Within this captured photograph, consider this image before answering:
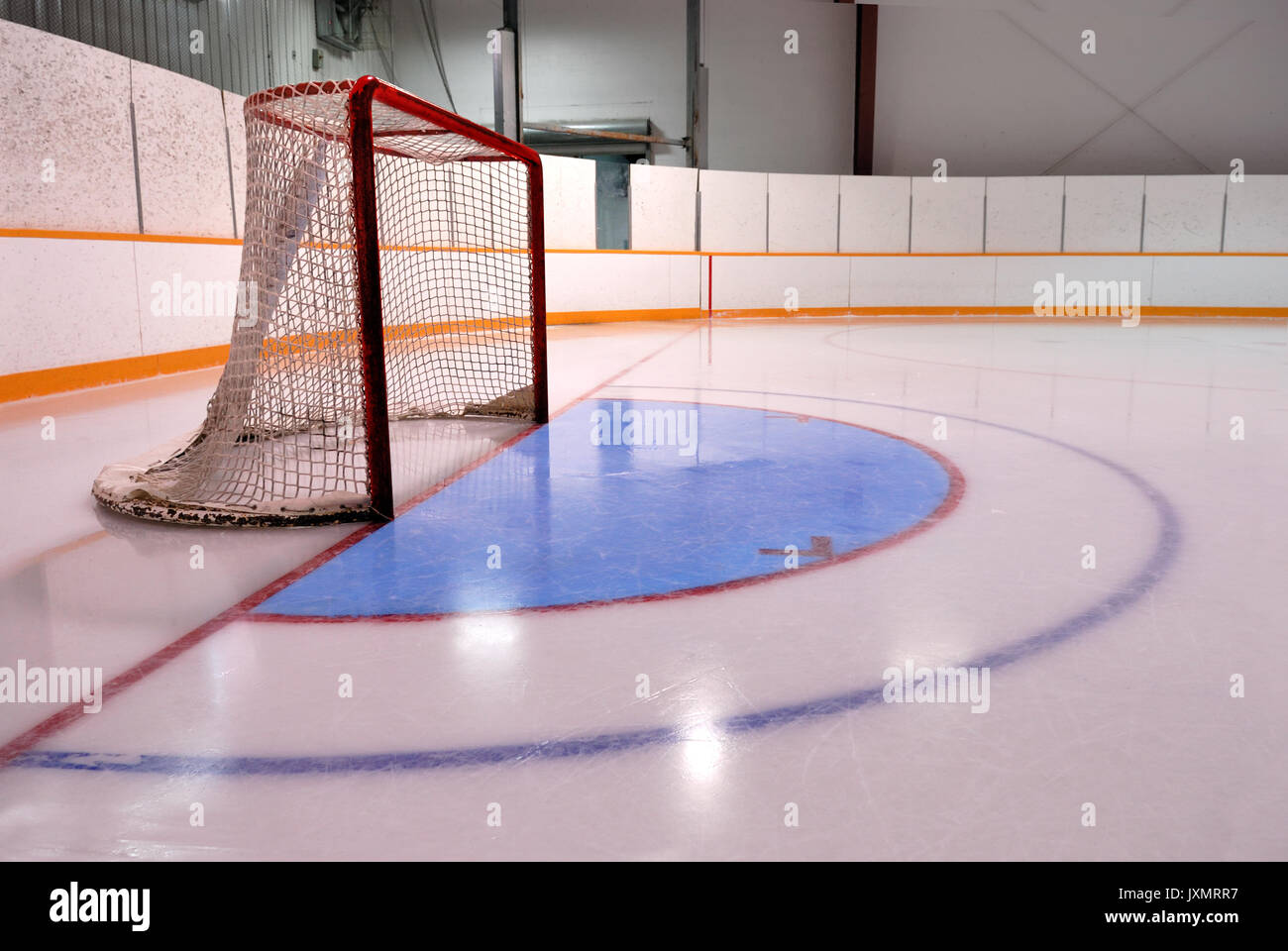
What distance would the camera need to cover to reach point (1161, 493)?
356 centimetres

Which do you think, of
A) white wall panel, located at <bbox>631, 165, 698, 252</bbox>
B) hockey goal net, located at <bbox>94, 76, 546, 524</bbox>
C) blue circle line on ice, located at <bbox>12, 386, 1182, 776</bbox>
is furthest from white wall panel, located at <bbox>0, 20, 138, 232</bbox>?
white wall panel, located at <bbox>631, 165, 698, 252</bbox>

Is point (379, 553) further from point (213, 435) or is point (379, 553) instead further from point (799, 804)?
point (799, 804)

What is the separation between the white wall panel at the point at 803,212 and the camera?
15320mm

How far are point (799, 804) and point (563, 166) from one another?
12333 millimetres

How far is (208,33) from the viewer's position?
11641 mm

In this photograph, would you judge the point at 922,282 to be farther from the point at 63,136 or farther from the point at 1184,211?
the point at 63,136

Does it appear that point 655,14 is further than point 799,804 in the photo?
Yes

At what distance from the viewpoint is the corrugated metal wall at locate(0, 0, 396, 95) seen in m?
9.54

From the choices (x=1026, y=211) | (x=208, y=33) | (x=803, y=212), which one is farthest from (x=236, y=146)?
(x=1026, y=211)

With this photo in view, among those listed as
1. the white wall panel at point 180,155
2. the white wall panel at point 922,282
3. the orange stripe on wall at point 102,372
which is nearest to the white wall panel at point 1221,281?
the white wall panel at point 922,282

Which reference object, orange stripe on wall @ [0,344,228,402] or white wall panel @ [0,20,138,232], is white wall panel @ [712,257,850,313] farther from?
white wall panel @ [0,20,138,232]

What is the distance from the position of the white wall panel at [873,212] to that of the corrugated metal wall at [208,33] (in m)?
7.97

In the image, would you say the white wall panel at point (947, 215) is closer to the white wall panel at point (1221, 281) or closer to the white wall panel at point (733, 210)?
the white wall panel at point (733, 210)

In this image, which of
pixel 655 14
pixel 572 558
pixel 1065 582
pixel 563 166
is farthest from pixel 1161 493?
pixel 655 14
